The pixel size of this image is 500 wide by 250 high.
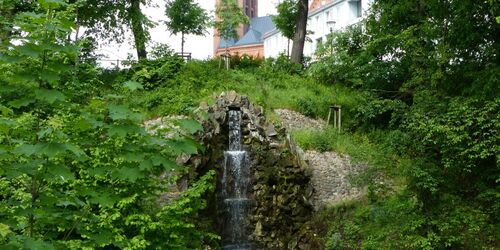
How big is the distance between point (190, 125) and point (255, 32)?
72740 millimetres

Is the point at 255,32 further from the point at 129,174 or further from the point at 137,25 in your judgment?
the point at 129,174

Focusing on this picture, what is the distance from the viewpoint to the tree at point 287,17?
85.5ft

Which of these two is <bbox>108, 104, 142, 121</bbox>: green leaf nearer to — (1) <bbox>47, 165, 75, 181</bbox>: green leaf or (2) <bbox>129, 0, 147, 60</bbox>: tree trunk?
(1) <bbox>47, 165, 75, 181</bbox>: green leaf

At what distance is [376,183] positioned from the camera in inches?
450

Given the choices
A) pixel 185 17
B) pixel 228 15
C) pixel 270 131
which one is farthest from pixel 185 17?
pixel 270 131

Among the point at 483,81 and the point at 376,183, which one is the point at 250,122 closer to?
the point at 376,183

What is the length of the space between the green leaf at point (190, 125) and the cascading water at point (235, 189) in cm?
1034

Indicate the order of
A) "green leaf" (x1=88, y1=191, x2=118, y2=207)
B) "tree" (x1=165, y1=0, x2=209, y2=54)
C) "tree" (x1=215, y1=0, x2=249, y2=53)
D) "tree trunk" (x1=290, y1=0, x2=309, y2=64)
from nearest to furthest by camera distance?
"green leaf" (x1=88, y1=191, x2=118, y2=207) < "tree trunk" (x1=290, y1=0, x2=309, y2=64) < "tree" (x1=165, y1=0, x2=209, y2=54) < "tree" (x1=215, y1=0, x2=249, y2=53)

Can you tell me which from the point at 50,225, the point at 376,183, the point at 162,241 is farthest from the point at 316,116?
the point at 50,225

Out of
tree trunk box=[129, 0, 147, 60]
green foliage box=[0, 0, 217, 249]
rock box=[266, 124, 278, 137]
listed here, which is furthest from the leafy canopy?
green foliage box=[0, 0, 217, 249]

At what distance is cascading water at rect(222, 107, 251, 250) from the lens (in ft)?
41.4

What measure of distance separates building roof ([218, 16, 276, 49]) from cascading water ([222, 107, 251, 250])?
53.8m

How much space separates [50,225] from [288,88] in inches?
665

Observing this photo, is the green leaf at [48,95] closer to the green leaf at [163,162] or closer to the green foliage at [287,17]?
the green leaf at [163,162]
